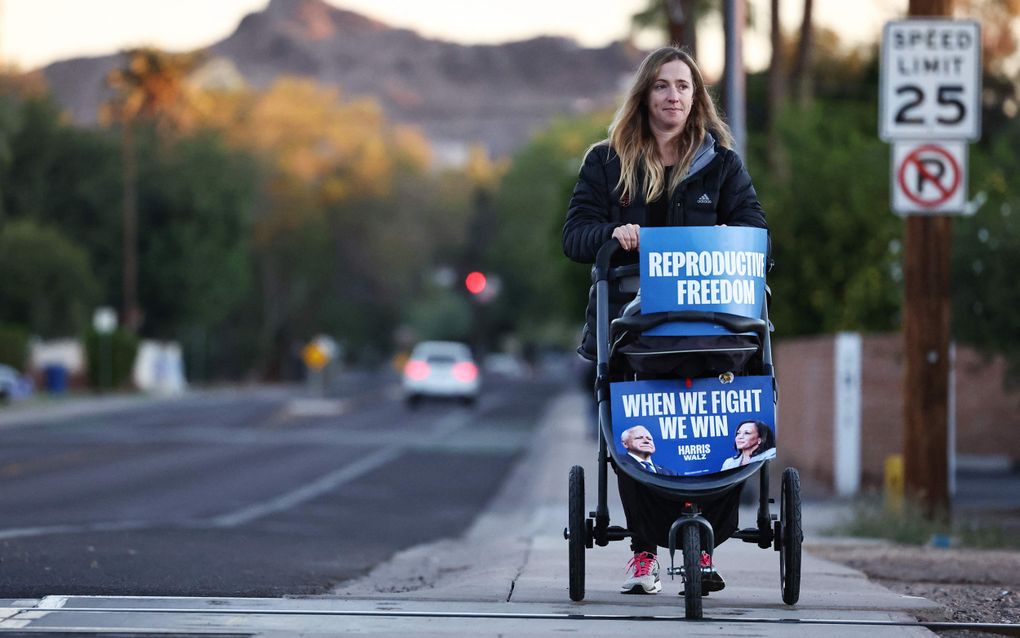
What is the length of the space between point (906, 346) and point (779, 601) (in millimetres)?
7084

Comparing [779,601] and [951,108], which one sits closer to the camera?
[779,601]

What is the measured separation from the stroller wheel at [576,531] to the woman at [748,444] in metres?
0.62

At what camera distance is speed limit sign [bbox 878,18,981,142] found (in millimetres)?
13242

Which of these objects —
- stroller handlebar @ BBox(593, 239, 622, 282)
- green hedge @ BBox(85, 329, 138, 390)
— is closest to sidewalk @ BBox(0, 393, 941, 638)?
stroller handlebar @ BBox(593, 239, 622, 282)

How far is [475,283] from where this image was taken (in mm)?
45875

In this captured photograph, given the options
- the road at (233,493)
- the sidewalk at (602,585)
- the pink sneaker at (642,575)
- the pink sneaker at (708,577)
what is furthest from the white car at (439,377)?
the pink sneaker at (708,577)

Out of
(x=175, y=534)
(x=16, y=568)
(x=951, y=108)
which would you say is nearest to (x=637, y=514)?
(x=16, y=568)

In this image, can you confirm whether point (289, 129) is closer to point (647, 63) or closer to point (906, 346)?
point (906, 346)

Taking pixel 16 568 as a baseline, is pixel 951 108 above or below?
above

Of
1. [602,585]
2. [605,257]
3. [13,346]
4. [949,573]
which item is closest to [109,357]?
[13,346]

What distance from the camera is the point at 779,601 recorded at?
7238 millimetres

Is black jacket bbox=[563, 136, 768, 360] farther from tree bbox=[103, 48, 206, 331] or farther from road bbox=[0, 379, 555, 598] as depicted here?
tree bbox=[103, 48, 206, 331]

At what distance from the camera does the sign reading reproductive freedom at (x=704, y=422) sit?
6555 mm

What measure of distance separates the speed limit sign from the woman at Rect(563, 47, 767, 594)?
21.5 ft
